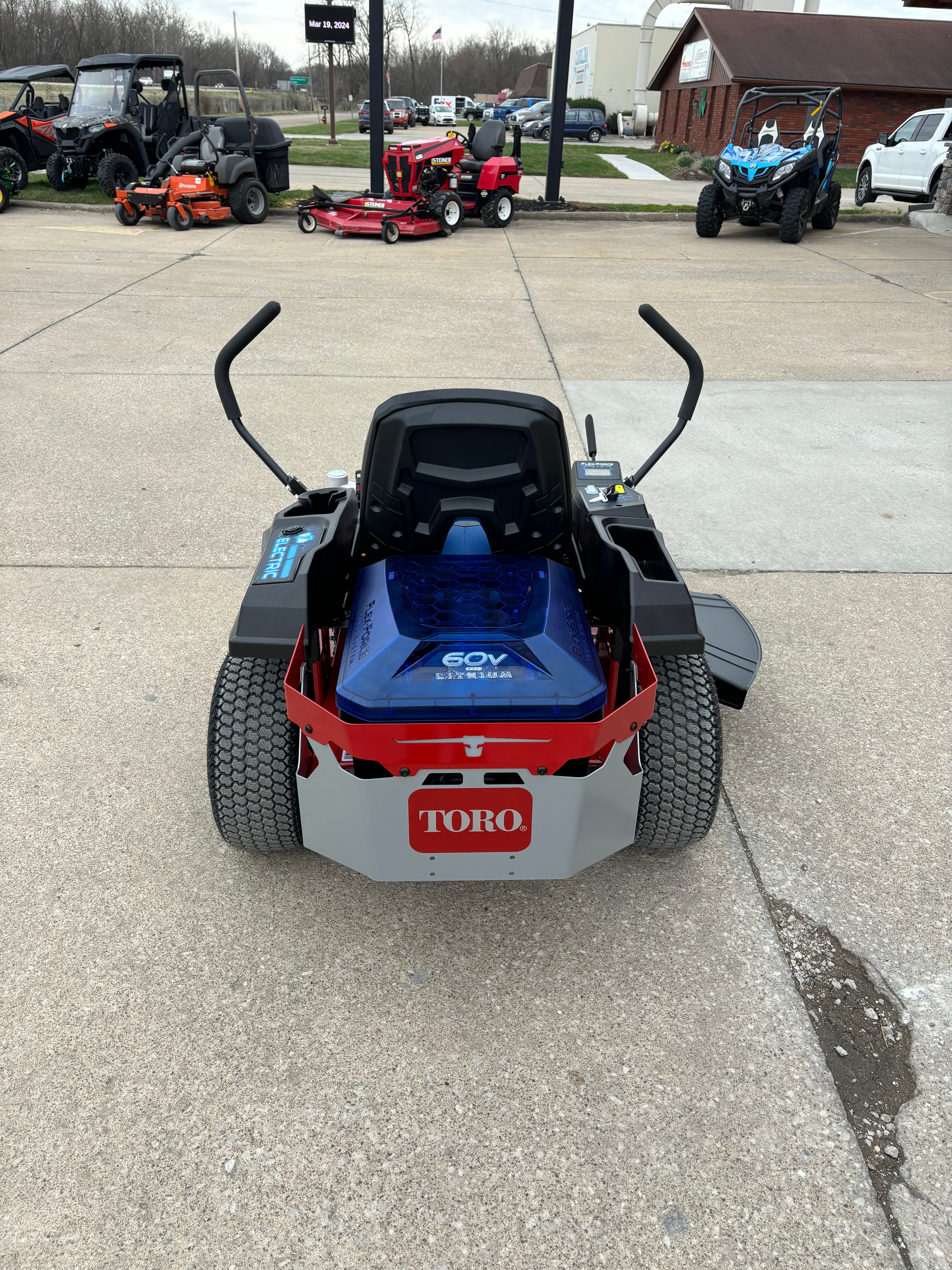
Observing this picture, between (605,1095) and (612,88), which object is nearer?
(605,1095)

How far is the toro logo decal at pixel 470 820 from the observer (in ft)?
6.20

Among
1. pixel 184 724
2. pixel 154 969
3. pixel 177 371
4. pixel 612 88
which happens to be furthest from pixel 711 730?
pixel 612 88

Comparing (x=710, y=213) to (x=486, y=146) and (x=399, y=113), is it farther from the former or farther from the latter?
(x=399, y=113)

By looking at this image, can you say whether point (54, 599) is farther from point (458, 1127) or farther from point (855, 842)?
point (855, 842)

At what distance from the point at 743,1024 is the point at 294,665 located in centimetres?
125

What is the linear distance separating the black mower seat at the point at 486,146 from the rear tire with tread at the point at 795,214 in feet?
12.8

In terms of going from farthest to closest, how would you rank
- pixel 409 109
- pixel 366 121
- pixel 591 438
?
1. pixel 409 109
2. pixel 366 121
3. pixel 591 438

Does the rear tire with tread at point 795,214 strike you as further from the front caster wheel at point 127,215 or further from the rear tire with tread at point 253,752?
the rear tire with tread at point 253,752

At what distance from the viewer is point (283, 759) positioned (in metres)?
2.15

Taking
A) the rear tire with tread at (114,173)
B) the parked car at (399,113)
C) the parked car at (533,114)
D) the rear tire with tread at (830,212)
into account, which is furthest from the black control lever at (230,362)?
the parked car at (533,114)

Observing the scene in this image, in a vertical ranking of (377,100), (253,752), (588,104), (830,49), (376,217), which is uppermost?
(830,49)

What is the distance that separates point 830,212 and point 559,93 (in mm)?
4548

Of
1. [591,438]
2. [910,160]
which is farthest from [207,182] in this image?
[910,160]

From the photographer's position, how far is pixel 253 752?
2.14 meters
